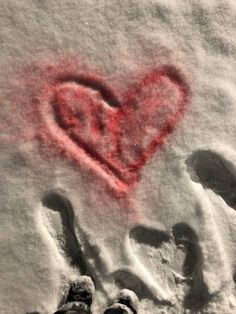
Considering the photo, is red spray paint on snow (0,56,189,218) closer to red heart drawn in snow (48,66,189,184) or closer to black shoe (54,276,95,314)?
red heart drawn in snow (48,66,189,184)

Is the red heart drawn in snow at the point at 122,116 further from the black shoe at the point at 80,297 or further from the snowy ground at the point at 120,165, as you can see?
Answer: the black shoe at the point at 80,297

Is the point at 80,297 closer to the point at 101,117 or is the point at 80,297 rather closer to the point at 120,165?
the point at 120,165

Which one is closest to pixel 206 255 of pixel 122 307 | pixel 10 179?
pixel 122 307

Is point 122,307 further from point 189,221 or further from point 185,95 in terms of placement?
point 185,95

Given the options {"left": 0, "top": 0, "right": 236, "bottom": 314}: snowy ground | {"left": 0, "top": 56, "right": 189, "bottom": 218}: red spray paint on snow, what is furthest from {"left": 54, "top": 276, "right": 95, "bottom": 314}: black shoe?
{"left": 0, "top": 56, "right": 189, "bottom": 218}: red spray paint on snow

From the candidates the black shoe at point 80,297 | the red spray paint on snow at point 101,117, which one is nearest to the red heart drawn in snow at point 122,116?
the red spray paint on snow at point 101,117

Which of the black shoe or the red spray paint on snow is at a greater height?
the red spray paint on snow

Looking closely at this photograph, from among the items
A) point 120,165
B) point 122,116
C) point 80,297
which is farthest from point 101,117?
point 80,297

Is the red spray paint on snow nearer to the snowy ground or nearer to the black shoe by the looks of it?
the snowy ground
